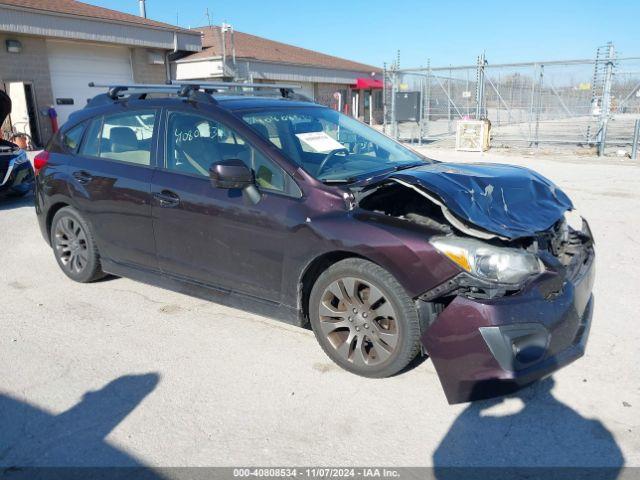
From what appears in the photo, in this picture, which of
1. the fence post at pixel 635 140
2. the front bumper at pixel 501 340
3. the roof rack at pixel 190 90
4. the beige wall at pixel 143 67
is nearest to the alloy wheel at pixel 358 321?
the front bumper at pixel 501 340

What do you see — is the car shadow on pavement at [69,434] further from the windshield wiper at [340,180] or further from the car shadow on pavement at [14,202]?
the car shadow on pavement at [14,202]

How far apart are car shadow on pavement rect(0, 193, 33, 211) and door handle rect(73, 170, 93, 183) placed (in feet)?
16.0

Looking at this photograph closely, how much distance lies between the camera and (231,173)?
3410 millimetres

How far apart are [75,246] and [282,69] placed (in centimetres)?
2461

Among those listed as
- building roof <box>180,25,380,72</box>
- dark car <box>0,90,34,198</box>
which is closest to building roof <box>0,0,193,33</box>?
building roof <box>180,25,380,72</box>

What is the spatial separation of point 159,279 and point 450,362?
245 cm

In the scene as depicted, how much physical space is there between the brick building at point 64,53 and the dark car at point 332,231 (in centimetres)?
1353

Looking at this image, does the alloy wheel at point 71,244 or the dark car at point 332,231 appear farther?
the alloy wheel at point 71,244

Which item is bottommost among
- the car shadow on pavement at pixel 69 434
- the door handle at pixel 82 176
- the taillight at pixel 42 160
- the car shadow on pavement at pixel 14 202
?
the car shadow on pavement at pixel 69 434

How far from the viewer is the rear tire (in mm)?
4754

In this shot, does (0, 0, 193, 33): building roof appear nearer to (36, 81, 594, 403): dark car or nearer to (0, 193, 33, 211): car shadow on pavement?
(0, 193, 33, 211): car shadow on pavement

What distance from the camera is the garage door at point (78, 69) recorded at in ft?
57.4

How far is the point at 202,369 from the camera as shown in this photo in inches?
136

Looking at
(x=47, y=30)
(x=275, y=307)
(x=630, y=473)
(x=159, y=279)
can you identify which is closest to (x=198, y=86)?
(x=159, y=279)
